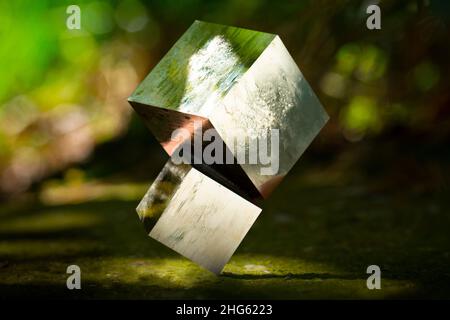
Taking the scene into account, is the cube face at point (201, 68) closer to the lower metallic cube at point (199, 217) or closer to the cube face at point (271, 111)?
the cube face at point (271, 111)

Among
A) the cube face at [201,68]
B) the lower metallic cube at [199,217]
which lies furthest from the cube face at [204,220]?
the cube face at [201,68]

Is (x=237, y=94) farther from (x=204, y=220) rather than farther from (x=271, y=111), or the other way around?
(x=204, y=220)

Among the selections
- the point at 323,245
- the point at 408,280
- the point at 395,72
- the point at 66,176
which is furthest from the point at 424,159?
the point at 66,176

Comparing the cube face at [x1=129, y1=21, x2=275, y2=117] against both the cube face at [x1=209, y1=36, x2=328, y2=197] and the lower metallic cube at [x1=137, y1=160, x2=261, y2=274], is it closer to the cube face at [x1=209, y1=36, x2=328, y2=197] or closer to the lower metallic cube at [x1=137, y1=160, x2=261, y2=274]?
the cube face at [x1=209, y1=36, x2=328, y2=197]

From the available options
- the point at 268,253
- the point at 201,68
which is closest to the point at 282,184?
the point at 268,253

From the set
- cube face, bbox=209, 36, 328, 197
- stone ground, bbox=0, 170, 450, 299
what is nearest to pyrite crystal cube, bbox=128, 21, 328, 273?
cube face, bbox=209, 36, 328, 197

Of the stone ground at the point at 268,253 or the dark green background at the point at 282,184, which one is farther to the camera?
the dark green background at the point at 282,184

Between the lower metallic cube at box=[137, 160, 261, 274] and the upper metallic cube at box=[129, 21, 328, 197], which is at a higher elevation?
the upper metallic cube at box=[129, 21, 328, 197]

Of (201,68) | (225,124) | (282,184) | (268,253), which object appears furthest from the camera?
(282,184)

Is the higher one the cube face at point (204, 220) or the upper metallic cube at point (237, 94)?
the upper metallic cube at point (237, 94)
